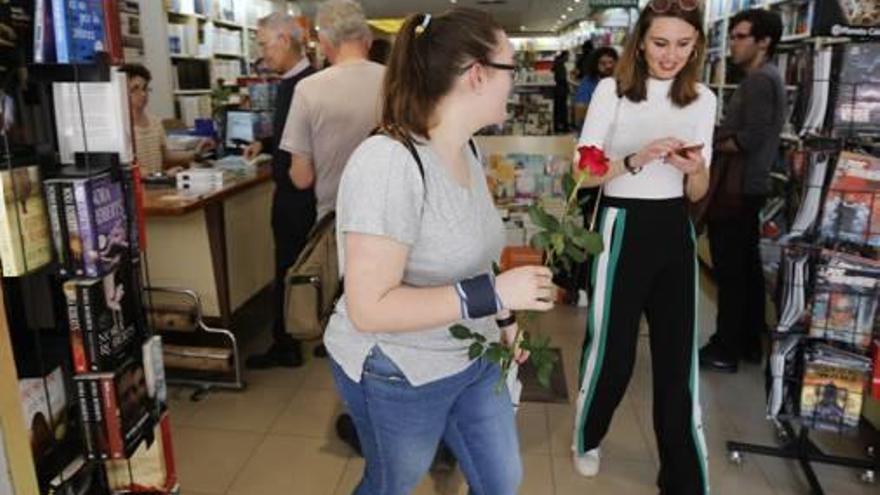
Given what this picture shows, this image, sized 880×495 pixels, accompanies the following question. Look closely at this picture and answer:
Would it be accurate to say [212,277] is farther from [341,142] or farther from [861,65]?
[861,65]

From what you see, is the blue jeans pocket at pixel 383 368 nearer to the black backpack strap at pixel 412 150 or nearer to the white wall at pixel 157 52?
the black backpack strap at pixel 412 150

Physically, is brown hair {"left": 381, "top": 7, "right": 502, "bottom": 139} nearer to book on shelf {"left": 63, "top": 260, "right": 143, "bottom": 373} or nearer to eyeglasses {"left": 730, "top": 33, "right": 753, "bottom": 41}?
book on shelf {"left": 63, "top": 260, "right": 143, "bottom": 373}

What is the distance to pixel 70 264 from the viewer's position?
1.14 meters

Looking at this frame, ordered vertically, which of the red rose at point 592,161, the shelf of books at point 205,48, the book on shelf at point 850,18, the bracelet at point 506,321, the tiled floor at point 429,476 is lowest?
the tiled floor at point 429,476

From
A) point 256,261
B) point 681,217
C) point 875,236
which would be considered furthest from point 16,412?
point 256,261

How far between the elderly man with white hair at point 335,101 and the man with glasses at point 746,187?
1.59m

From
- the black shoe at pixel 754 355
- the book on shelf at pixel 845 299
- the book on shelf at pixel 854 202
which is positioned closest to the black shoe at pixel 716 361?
the black shoe at pixel 754 355

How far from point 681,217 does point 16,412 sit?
1.66m

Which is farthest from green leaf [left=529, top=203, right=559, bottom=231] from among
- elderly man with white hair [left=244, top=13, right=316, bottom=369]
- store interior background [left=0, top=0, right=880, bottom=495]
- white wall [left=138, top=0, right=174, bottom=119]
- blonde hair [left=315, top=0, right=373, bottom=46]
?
white wall [left=138, top=0, right=174, bottom=119]

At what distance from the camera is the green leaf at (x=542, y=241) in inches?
46.3

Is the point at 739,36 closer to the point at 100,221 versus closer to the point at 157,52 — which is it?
the point at 100,221

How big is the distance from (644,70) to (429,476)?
57.9 inches

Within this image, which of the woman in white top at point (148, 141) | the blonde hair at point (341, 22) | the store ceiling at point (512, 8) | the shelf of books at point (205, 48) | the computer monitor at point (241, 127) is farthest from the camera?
the store ceiling at point (512, 8)

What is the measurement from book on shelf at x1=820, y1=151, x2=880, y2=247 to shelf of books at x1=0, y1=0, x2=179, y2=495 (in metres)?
1.83
